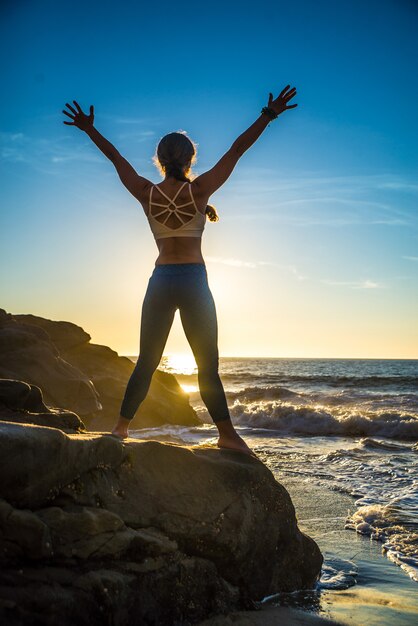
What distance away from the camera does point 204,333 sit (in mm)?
4090

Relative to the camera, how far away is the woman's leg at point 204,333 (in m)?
4.03

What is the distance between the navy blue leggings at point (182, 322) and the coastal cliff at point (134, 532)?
0.53 meters

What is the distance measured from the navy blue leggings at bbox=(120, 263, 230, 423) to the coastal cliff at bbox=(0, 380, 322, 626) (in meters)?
0.53

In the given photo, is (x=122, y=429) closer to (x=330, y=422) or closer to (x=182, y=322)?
(x=182, y=322)

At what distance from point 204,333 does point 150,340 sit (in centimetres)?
42

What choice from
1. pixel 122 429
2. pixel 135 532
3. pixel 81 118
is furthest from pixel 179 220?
pixel 135 532

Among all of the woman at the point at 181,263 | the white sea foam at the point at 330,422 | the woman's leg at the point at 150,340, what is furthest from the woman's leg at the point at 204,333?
the white sea foam at the point at 330,422

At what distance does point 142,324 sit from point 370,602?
264cm

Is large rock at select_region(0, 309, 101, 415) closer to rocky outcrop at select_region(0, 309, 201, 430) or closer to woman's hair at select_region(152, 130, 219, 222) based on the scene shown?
rocky outcrop at select_region(0, 309, 201, 430)

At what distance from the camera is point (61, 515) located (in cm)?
277

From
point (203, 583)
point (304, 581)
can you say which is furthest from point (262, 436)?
point (203, 583)

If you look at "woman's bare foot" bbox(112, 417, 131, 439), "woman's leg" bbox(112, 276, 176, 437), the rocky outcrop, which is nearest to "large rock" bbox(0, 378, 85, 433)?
"woman's bare foot" bbox(112, 417, 131, 439)

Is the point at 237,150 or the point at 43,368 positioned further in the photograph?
the point at 43,368

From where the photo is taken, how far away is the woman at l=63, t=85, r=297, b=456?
4023mm
